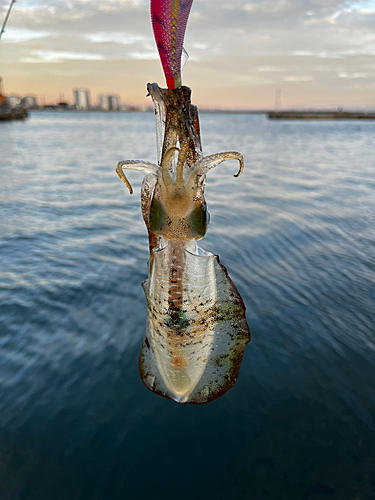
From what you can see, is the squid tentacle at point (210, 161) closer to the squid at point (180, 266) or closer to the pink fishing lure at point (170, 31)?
the squid at point (180, 266)

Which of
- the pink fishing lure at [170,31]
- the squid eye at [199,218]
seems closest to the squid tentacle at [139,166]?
the squid eye at [199,218]

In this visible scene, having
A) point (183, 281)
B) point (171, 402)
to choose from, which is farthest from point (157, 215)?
point (171, 402)

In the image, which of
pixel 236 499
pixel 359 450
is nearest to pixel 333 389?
pixel 359 450

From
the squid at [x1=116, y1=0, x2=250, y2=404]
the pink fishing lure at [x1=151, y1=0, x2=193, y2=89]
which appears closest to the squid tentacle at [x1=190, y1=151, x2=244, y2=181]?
the squid at [x1=116, y1=0, x2=250, y2=404]

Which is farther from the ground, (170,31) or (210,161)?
(170,31)

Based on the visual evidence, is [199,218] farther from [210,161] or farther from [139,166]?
[139,166]

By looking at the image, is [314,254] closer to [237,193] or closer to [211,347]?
[211,347]

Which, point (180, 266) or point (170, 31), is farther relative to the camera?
point (180, 266)
